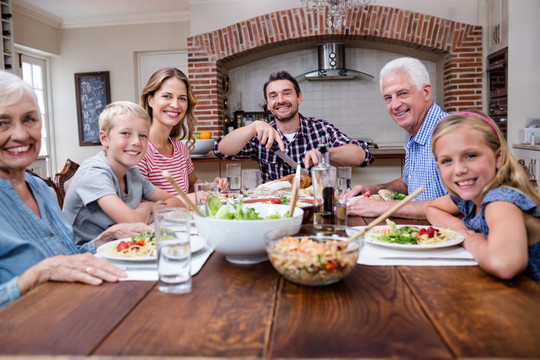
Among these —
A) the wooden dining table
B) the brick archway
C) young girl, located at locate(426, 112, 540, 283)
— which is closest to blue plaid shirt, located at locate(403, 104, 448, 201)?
young girl, located at locate(426, 112, 540, 283)

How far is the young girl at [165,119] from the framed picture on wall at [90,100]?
441cm

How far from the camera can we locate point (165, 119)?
243 cm

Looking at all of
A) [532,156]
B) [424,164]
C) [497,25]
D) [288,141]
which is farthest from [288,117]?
[497,25]

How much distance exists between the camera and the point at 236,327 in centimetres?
72

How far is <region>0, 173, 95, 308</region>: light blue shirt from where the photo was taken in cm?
108

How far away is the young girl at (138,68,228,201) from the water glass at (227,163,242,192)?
0.27m

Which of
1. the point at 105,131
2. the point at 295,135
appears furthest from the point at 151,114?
the point at 295,135

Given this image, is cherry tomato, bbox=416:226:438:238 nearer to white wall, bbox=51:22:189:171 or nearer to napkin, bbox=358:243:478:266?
napkin, bbox=358:243:478:266

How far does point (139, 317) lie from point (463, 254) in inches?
31.0

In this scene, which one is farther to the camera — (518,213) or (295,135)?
(295,135)

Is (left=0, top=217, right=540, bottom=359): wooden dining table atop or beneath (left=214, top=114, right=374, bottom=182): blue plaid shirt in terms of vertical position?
beneath

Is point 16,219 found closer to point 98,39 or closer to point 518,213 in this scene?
point 518,213

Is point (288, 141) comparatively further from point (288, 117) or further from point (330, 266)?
point (330, 266)

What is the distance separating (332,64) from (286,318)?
539cm
